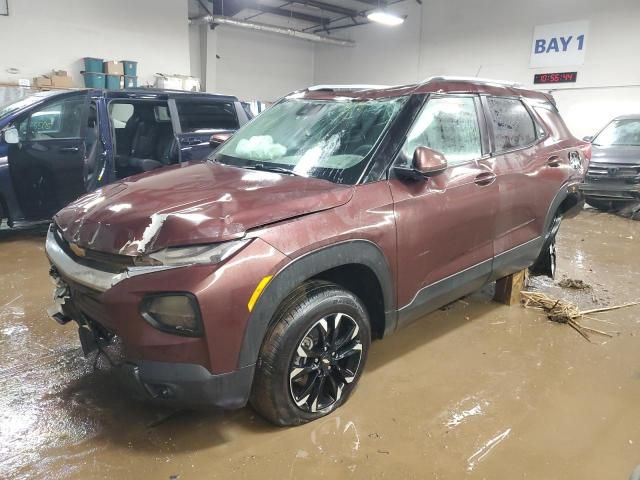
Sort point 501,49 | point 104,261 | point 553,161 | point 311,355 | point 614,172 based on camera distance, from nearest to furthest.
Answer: point 104,261 → point 311,355 → point 553,161 → point 614,172 → point 501,49

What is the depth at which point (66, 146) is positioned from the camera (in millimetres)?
5184

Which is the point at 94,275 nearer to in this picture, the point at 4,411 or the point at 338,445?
the point at 4,411

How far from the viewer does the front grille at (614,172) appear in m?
7.59

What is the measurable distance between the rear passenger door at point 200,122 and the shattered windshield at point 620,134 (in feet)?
22.0

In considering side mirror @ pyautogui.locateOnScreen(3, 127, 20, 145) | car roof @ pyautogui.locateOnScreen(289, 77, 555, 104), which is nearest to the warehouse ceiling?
side mirror @ pyautogui.locateOnScreen(3, 127, 20, 145)

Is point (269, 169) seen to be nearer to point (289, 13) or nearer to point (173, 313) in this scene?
point (173, 313)

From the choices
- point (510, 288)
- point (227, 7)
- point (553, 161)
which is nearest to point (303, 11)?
point (227, 7)

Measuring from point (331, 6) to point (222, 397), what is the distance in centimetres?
1660

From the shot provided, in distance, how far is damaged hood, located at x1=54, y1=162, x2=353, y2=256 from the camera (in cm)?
185

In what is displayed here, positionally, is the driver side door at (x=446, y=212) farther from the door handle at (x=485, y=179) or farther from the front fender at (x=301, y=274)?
the front fender at (x=301, y=274)

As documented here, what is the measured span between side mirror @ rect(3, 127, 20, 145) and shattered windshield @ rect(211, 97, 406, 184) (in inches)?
117

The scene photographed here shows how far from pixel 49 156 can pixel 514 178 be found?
4706mm

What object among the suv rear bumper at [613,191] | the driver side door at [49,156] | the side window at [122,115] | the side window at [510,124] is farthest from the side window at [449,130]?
the suv rear bumper at [613,191]

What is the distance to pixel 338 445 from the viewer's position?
7.15 feet
